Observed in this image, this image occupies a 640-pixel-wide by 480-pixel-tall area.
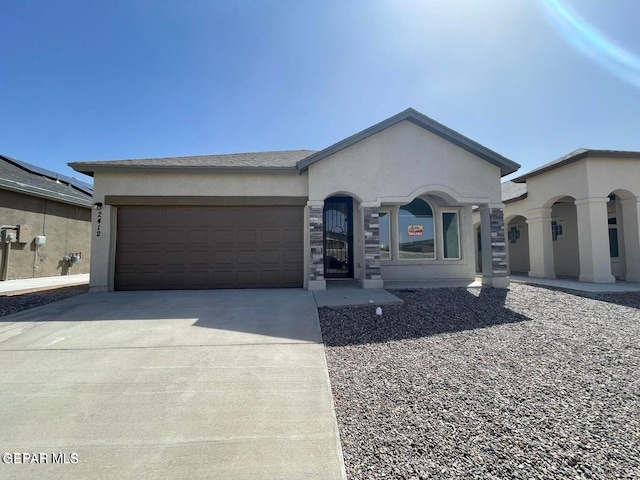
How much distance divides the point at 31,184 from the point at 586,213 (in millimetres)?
21981

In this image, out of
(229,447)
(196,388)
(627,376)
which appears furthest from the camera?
(627,376)

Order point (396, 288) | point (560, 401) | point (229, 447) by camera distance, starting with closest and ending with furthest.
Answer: point (229, 447) → point (560, 401) → point (396, 288)

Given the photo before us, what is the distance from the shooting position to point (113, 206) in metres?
8.84

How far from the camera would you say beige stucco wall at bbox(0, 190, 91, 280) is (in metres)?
11.7

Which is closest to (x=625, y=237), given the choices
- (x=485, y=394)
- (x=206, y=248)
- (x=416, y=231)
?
(x=416, y=231)

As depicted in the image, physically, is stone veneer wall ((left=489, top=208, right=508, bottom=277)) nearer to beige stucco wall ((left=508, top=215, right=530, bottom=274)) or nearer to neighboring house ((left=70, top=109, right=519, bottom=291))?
neighboring house ((left=70, top=109, right=519, bottom=291))

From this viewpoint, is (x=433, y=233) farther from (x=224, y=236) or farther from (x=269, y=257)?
(x=224, y=236)

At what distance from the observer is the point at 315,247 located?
8555 mm

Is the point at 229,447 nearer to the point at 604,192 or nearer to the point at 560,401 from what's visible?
the point at 560,401

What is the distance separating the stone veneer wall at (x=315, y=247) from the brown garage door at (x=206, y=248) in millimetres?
620

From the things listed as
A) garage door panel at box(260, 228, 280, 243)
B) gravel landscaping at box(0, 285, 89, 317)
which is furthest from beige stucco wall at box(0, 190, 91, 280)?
garage door panel at box(260, 228, 280, 243)

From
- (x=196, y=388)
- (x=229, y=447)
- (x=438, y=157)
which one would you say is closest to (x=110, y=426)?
(x=196, y=388)

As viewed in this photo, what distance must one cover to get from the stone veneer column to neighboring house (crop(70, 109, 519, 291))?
0.03 m

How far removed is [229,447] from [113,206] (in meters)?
8.97
